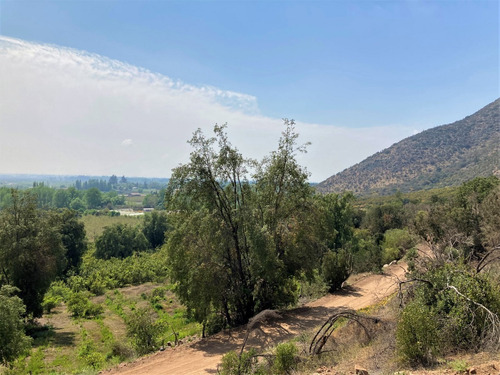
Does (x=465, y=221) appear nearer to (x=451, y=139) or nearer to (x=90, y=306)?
(x=90, y=306)

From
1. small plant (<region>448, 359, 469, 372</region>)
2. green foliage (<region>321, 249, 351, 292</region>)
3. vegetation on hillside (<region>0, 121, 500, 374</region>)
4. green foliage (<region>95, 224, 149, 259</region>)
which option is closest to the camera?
small plant (<region>448, 359, 469, 372</region>)

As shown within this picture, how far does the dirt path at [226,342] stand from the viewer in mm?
11031

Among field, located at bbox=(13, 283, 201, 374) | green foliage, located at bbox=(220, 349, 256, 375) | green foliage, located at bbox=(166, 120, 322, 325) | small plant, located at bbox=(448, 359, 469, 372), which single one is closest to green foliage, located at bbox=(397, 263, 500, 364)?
small plant, located at bbox=(448, 359, 469, 372)

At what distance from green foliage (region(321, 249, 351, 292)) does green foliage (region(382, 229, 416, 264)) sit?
33.1ft

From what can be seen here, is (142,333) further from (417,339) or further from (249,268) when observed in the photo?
(417,339)

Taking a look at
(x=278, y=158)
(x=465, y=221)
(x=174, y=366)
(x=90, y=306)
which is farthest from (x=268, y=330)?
(x=90, y=306)

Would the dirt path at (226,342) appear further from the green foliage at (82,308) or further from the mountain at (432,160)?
the mountain at (432,160)

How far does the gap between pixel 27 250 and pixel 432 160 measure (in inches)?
A: 5034

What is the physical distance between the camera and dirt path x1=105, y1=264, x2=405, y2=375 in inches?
434

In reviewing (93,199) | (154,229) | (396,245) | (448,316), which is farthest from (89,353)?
(93,199)

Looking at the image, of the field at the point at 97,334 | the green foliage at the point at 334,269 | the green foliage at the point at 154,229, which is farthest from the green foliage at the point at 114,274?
the green foliage at the point at 334,269

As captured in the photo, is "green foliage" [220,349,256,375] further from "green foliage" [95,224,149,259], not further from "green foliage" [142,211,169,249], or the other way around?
"green foliage" [142,211,169,249]

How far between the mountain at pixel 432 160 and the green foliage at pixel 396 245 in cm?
7007

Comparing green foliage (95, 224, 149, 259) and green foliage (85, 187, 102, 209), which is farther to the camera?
green foliage (85, 187, 102, 209)
